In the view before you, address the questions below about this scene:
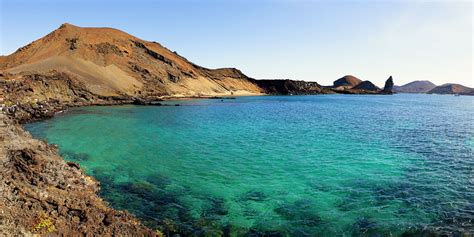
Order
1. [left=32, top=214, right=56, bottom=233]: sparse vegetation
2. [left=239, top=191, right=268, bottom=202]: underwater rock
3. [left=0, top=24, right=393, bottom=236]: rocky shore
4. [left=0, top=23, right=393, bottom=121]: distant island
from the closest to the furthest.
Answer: [left=32, top=214, right=56, bottom=233]: sparse vegetation
[left=0, top=24, right=393, bottom=236]: rocky shore
[left=239, top=191, right=268, bottom=202]: underwater rock
[left=0, top=23, right=393, bottom=121]: distant island

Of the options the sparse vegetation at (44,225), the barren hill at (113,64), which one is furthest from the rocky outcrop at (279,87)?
the sparse vegetation at (44,225)

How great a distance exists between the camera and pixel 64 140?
104ft

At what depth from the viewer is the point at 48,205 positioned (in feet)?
38.8

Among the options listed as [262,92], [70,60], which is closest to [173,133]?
[70,60]

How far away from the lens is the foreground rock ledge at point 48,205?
10.2 meters

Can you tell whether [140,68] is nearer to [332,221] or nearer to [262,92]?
[262,92]

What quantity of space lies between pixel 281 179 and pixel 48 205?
13.6m

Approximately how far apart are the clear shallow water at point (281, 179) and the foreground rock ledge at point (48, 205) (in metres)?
2.00

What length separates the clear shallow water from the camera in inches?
565

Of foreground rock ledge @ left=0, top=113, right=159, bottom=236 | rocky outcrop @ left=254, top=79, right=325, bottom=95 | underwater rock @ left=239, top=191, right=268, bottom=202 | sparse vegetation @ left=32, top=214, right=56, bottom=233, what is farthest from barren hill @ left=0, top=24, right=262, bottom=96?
sparse vegetation @ left=32, top=214, right=56, bottom=233

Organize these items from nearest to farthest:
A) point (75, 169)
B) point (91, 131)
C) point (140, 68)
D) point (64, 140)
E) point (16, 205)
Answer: point (16, 205) → point (75, 169) → point (64, 140) → point (91, 131) → point (140, 68)

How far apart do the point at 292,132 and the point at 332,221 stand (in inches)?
1020

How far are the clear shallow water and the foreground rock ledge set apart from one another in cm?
200

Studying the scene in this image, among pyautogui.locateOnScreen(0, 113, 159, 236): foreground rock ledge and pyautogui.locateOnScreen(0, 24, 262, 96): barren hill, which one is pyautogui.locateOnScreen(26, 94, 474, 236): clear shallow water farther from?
pyautogui.locateOnScreen(0, 24, 262, 96): barren hill
